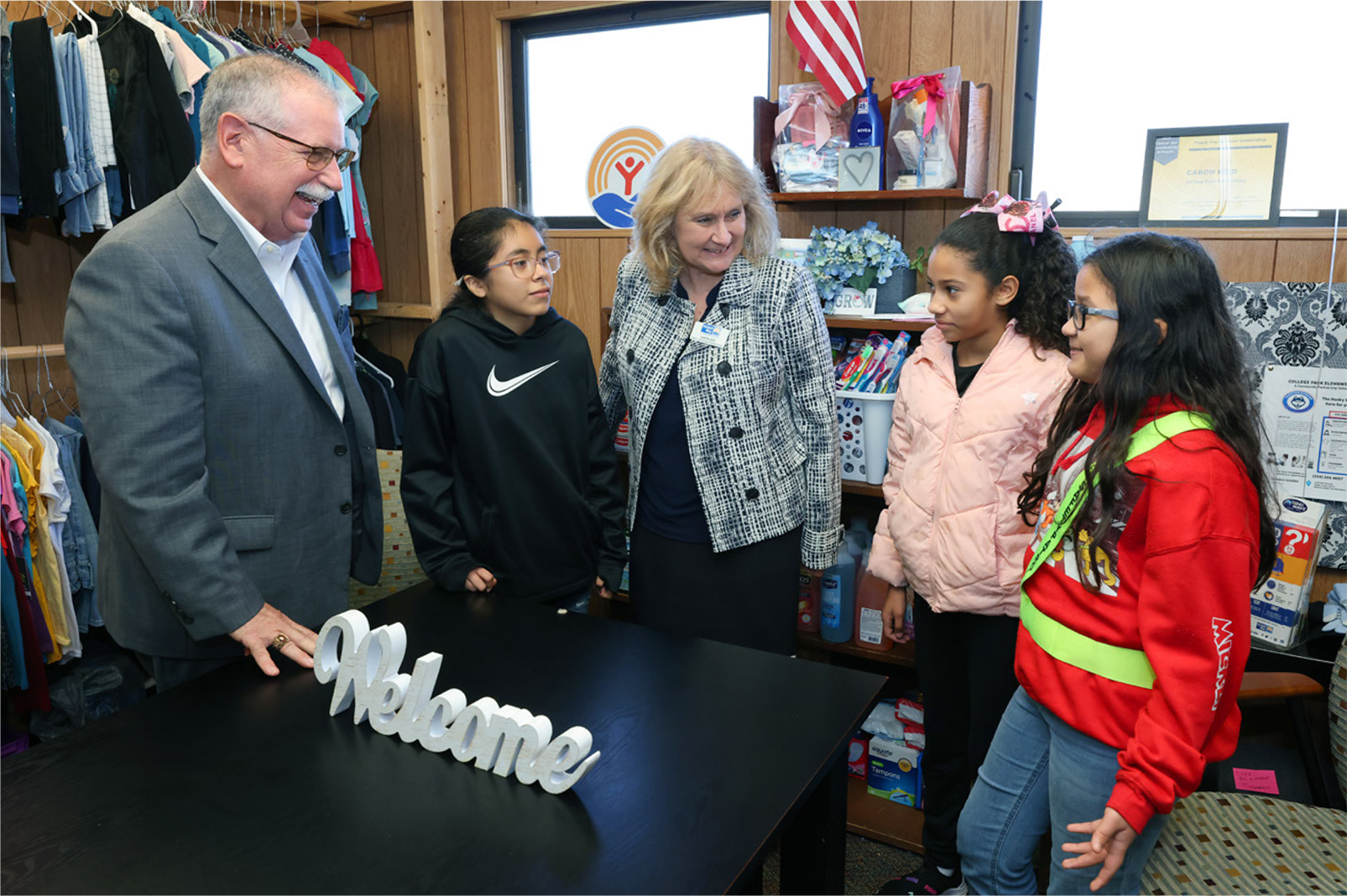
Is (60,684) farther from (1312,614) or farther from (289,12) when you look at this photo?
(1312,614)

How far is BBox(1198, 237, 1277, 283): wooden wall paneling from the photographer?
2.11 m

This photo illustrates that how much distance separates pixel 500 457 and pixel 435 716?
77 centimetres

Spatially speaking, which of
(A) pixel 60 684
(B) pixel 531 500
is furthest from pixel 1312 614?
(A) pixel 60 684

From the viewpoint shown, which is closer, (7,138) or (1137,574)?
(1137,574)

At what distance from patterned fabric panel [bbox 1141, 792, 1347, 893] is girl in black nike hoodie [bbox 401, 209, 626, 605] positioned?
44.3 inches

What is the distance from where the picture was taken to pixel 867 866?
2301 mm

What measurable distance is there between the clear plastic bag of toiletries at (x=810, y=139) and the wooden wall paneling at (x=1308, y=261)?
1.04 meters

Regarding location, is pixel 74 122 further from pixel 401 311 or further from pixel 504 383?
pixel 504 383

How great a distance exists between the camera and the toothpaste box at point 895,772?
8.05 feet

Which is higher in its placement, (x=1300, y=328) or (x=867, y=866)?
(x=1300, y=328)

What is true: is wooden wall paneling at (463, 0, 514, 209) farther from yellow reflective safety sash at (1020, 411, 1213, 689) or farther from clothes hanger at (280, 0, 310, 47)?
yellow reflective safety sash at (1020, 411, 1213, 689)

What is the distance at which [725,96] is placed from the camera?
9.76 feet

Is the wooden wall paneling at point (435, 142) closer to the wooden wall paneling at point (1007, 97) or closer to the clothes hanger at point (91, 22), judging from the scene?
the clothes hanger at point (91, 22)

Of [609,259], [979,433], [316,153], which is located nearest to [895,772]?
[979,433]
